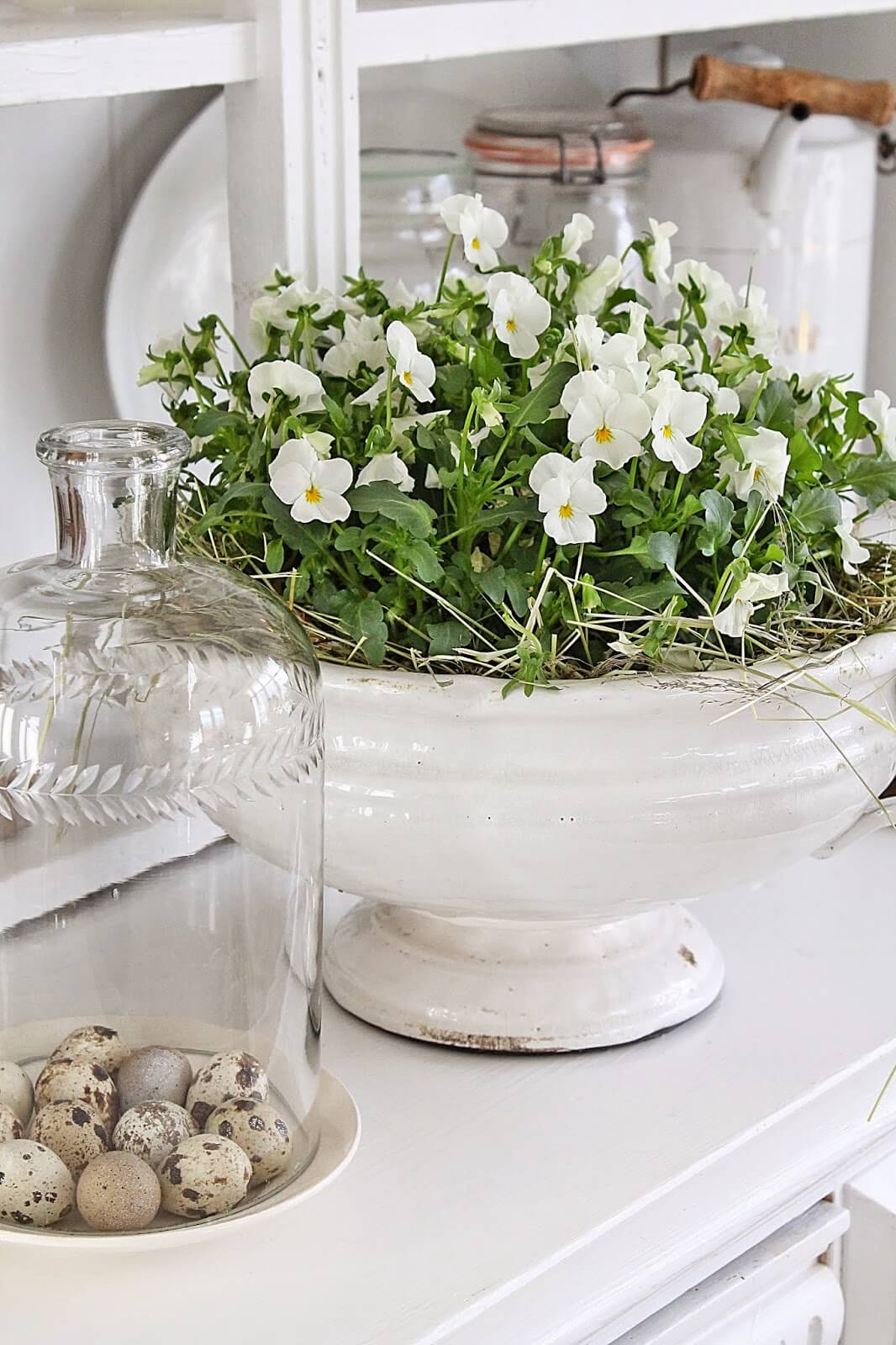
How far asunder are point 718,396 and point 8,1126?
0.39 meters

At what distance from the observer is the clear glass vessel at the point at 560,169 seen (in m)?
1.07

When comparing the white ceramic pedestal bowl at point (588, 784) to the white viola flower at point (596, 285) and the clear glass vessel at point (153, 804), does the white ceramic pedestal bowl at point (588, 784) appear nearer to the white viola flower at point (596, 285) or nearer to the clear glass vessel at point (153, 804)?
the clear glass vessel at point (153, 804)

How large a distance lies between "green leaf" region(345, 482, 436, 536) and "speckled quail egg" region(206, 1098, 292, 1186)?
0.72 ft

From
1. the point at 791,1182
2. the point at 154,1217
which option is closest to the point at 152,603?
the point at 154,1217

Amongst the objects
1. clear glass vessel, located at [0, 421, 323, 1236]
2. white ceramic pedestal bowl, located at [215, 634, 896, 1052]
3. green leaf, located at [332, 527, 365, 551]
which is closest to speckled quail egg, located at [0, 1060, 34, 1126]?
clear glass vessel, located at [0, 421, 323, 1236]

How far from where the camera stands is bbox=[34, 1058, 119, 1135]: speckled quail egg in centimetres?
57

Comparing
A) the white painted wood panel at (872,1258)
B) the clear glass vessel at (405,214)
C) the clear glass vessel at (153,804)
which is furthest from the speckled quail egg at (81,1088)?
the clear glass vessel at (405,214)

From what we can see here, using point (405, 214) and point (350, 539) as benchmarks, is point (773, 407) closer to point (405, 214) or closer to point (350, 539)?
point (350, 539)

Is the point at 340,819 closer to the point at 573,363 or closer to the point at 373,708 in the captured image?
the point at 373,708

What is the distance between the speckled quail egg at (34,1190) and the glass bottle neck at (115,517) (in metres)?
0.21

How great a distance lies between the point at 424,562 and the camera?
0.60 m

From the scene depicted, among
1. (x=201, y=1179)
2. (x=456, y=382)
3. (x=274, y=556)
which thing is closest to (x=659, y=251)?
(x=456, y=382)

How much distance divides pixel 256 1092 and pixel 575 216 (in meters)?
0.41

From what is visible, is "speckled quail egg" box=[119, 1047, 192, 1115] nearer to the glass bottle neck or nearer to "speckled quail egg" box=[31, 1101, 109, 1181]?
"speckled quail egg" box=[31, 1101, 109, 1181]
